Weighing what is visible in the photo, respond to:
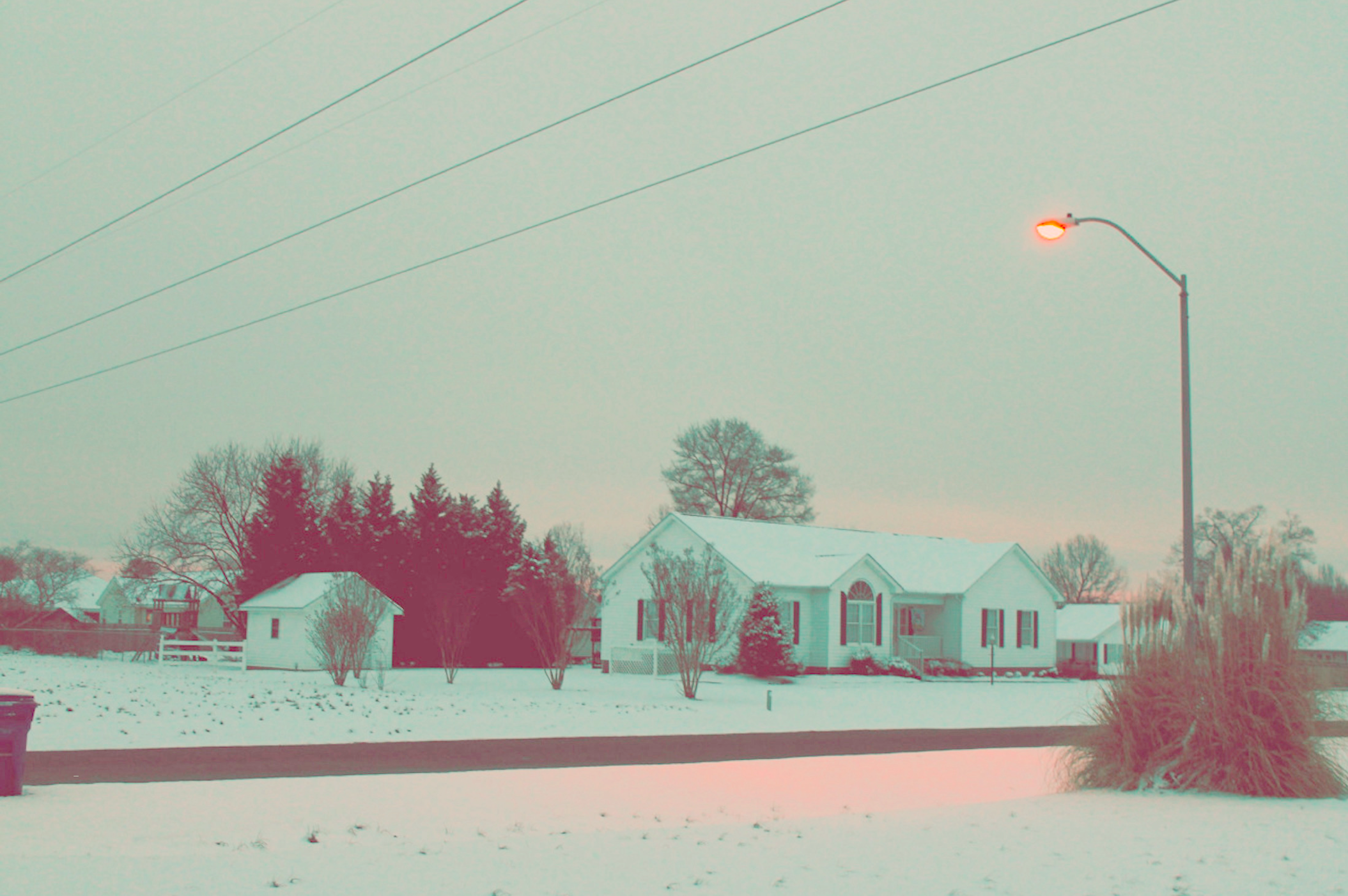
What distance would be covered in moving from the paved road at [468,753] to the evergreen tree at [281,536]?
117ft

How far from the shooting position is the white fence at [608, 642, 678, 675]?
39.7m

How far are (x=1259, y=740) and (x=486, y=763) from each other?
29.5ft

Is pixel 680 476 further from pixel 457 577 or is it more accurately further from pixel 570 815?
pixel 570 815

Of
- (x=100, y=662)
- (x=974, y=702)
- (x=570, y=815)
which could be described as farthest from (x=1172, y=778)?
(x=100, y=662)

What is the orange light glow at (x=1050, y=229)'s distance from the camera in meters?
15.2

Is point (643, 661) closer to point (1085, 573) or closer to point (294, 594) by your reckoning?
point (294, 594)

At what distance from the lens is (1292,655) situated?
40.3 ft

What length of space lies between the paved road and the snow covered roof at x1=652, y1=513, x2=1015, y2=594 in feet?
65.2

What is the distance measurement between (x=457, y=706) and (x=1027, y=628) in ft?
105

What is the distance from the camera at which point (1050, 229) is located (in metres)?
15.2

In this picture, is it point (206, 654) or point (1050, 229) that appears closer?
point (1050, 229)

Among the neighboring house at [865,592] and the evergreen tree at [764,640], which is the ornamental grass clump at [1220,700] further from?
the neighboring house at [865,592]

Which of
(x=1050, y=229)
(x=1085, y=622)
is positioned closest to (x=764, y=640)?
(x=1050, y=229)

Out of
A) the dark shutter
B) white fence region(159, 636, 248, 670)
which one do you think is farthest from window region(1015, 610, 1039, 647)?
white fence region(159, 636, 248, 670)
